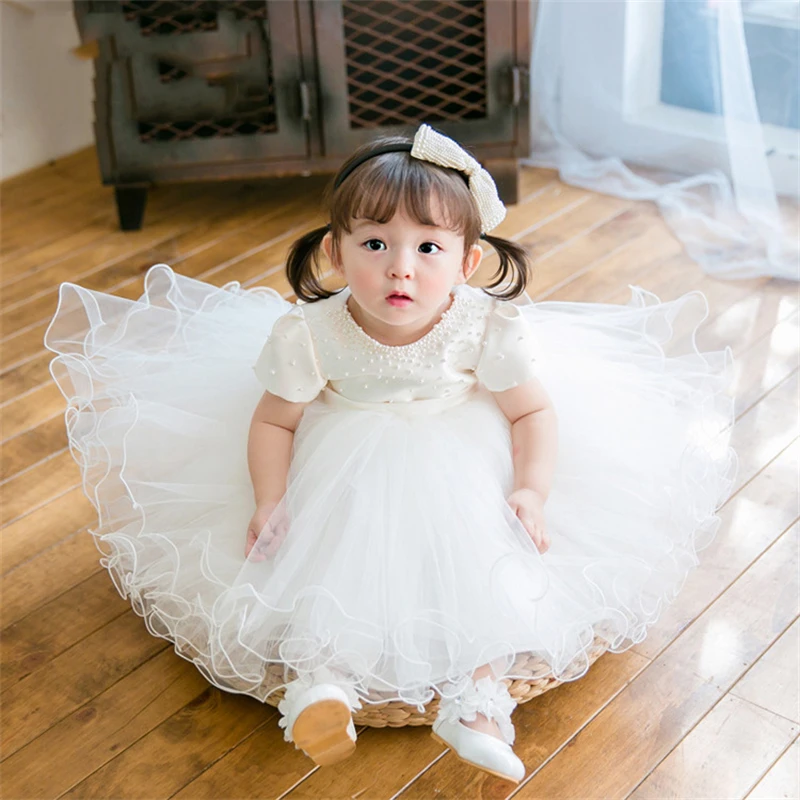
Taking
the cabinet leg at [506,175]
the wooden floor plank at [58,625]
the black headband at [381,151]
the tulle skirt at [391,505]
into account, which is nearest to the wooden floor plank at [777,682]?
the tulle skirt at [391,505]

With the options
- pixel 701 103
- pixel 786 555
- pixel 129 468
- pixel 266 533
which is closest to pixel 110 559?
pixel 129 468

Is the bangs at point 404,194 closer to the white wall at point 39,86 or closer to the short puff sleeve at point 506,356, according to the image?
the short puff sleeve at point 506,356

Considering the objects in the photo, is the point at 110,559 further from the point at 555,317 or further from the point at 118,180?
the point at 118,180

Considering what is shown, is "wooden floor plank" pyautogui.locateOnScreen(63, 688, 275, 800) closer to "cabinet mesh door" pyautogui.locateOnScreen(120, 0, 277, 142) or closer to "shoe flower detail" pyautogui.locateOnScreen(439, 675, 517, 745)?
"shoe flower detail" pyautogui.locateOnScreen(439, 675, 517, 745)

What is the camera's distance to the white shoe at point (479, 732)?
1.12 metres

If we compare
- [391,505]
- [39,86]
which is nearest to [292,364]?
[391,505]

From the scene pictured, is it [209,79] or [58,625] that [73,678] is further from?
[209,79]

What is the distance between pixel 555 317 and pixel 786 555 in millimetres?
434

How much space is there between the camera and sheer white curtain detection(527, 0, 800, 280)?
2076 millimetres

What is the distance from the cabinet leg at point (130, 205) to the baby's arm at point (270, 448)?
1.17 m

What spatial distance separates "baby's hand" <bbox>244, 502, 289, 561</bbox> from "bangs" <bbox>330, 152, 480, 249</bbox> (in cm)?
32

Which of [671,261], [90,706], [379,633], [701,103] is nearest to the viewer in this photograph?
[379,633]

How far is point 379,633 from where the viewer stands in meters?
1.17

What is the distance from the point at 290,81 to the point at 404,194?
1.11m
